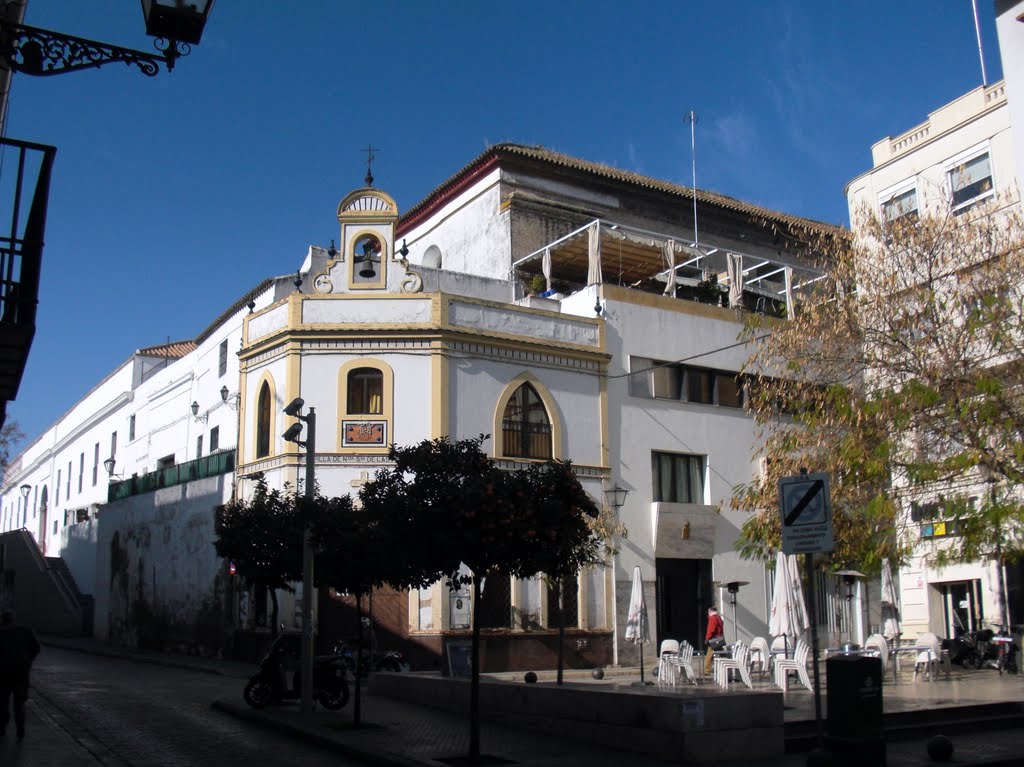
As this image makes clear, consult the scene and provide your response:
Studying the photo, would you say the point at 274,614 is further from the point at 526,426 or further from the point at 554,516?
the point at 554,516

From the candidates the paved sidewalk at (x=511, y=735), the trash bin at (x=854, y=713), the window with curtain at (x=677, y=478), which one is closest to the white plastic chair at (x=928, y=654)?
the paved sidewalk at (x=511, y=735)

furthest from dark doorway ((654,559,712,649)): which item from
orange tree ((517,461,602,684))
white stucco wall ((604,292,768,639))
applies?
orange tree ((517,461,602,684))

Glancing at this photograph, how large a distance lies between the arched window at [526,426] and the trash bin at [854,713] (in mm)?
16803

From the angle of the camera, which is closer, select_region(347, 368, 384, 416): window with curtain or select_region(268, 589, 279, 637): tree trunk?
select_region(268, 589, 279, 637): tree trunk

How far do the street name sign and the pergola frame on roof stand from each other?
21.0 metres

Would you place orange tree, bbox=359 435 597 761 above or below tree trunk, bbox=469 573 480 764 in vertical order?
above

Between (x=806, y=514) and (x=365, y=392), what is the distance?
55.4 feet

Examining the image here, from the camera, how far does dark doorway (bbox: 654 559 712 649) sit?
28.9 metres

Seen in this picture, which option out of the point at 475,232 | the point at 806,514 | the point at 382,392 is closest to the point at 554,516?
the point at 806,514


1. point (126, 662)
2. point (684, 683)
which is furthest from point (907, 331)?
point (126, 662)

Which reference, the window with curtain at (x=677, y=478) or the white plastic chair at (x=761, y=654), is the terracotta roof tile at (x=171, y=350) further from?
the white plastic chair at (x=761, y=654)

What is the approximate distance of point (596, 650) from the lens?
2700 centimetres

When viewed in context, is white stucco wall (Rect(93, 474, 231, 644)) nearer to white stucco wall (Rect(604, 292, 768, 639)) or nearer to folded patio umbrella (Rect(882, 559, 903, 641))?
white stucco wall (Rect(604, 292, 768, 639))

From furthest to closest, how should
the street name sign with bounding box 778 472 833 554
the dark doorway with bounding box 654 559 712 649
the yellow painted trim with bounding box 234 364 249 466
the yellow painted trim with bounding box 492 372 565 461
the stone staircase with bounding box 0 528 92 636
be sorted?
1. the stone staircase with bounding box 0 528 92 636
2. the dark doorway with bounding box 654 559 712 649
3. the yellow painted trim with bounding box 234 364 249 466
4. the yellow painted trim with bounding box 492 372 565 461
5. the street name sign with bounding box 778 472 833 554
